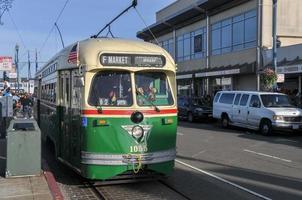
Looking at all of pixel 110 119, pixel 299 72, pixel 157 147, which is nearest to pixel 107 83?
pixel 110 119

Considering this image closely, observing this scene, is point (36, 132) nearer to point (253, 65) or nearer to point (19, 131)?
point (19, 131)

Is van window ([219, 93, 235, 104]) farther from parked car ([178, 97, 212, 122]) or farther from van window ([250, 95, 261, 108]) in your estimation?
parked car ([178, 97, 212, 122])

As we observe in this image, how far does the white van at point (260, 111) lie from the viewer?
70.8ft

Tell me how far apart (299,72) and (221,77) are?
11.7 meters

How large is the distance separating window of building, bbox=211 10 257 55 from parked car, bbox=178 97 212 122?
6337mm

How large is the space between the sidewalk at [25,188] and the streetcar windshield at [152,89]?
7.85 ft

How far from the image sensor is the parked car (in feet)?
101

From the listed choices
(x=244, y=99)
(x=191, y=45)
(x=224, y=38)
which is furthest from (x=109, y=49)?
(x=191, y=45)

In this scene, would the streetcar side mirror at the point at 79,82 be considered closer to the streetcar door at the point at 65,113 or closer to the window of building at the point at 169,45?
the streetcar door at the point at 65,113

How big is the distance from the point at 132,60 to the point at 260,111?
539 inches

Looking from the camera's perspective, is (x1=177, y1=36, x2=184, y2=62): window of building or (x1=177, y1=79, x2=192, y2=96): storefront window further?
(x1=177, y1=36, x2=184, y2=62): window of building

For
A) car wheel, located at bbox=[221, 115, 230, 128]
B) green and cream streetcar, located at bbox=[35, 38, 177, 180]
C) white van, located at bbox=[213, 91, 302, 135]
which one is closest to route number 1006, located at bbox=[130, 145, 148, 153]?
green and cream streetcar, located at bbox=[35, 38, 177, 180]

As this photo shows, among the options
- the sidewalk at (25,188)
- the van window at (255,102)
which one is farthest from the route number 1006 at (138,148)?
the van window at (255,102)

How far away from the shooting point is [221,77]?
40.3 m
